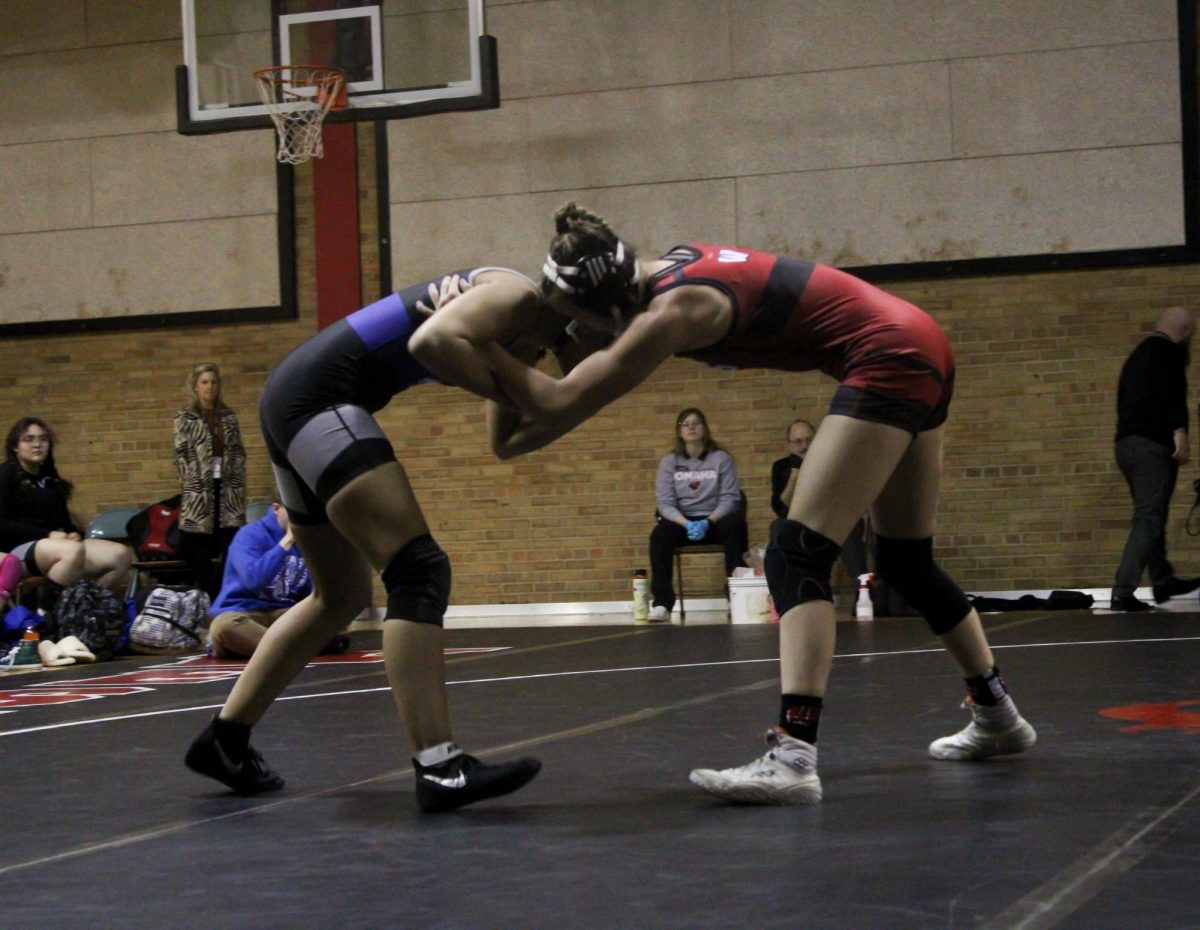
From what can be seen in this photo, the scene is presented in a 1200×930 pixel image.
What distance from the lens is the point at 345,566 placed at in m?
3.24

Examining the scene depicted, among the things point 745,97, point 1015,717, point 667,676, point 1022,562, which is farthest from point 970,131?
point 1015,717

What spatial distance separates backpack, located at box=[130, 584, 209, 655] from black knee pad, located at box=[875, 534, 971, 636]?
567 centimetres

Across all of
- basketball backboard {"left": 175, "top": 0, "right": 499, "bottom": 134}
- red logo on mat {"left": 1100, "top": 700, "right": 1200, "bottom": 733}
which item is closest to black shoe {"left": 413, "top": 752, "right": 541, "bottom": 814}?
red logo on mat {"left": 1100, "top": 700, "right": 1200, "bottom": 733}

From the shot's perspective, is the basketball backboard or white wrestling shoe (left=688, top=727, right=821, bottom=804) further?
the basketball backboard

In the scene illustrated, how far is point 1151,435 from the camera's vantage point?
28.5ft

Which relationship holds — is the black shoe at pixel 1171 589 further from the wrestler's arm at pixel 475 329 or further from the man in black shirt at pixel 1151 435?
the wrestler's arm at pixel 475 329

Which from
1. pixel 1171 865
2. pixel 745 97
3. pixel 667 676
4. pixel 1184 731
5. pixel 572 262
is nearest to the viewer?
pixel 1171 865

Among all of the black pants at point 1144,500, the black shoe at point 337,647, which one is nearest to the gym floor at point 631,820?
the black shoe at point 337,647

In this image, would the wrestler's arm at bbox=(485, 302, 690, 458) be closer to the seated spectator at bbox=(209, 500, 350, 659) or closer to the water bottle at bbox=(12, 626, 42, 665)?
the seated spectator at bbox=(209, 500, 350, 659)

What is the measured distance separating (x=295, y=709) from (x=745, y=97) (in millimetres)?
6608

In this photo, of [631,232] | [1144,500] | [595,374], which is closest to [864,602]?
[1144,500]

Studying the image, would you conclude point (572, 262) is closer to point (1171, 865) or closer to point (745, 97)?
point (1171, 865)

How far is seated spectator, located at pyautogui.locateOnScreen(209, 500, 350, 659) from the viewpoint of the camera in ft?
23.8

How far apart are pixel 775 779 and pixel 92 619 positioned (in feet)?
19.4
